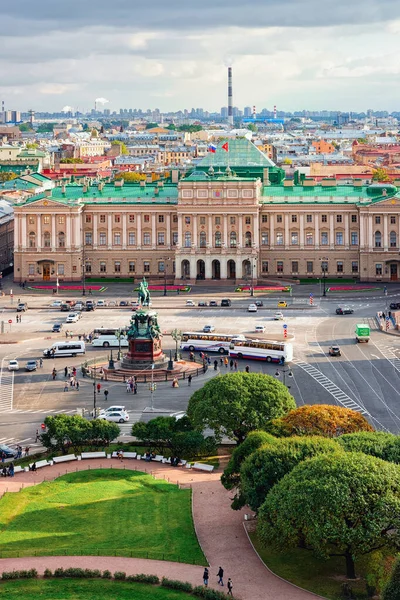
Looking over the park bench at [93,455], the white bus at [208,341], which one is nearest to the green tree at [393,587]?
the park bench at [93,455]

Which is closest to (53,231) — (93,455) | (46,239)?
(46,239)

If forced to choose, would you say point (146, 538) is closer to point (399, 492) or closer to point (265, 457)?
point (265, 457)

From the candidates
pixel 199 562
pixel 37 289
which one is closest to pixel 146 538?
pixel 199 562

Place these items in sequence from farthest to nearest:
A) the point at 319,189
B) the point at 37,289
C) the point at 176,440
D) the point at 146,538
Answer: the point at 319,189 < the point at 37,289 < the point at 176,440 < the point at 146,538

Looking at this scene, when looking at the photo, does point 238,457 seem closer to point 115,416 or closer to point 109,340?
point 115,416

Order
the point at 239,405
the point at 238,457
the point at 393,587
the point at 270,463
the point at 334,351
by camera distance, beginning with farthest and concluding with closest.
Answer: the point at 334,351 < the point at 239,405 < the point at 238,457 < the point at 270,463 < the point at 393,587

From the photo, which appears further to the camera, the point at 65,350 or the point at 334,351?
the point at 65,350
